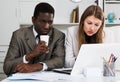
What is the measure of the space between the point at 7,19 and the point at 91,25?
1.71 m

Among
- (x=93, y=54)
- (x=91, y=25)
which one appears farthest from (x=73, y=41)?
(x=93, y=54)

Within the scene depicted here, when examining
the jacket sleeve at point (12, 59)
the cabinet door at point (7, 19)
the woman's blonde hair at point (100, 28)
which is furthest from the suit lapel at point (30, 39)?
the cabinet door at point (7, 19)

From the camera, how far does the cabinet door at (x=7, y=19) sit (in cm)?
348

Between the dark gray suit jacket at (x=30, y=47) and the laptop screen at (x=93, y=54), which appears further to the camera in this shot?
the dark gray suit jacket at (x=30, y=47)

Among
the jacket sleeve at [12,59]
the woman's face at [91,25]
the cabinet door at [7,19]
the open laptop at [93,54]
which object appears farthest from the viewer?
the cabinet door at [7,19]

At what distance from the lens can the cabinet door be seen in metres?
3.48

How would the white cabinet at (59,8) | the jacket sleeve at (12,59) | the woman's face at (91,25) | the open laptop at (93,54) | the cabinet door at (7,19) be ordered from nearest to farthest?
1. the open laptop at (93,54)
2. the jacket sleeve at (12,59)
3. the woman's face at (91,25)
4. the cabinet door at (7,19)
5. the white cabinet at (59,8)

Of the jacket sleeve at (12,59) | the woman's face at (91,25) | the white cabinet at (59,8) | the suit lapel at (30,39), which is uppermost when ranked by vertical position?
the white cabinet at (59,8)

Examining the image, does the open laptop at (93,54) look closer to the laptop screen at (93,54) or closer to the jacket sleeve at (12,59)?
the laptop screen at (93,54)

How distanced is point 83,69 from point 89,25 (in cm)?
65

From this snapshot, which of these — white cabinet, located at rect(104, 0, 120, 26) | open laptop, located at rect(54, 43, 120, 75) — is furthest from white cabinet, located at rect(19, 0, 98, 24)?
open laptop, located at rect(54, 43, 120, 75)

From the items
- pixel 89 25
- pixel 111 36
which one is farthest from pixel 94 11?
pixel 111 36

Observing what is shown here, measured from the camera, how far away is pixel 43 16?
213 centimetres

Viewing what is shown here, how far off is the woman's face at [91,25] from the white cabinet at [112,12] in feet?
5.12
